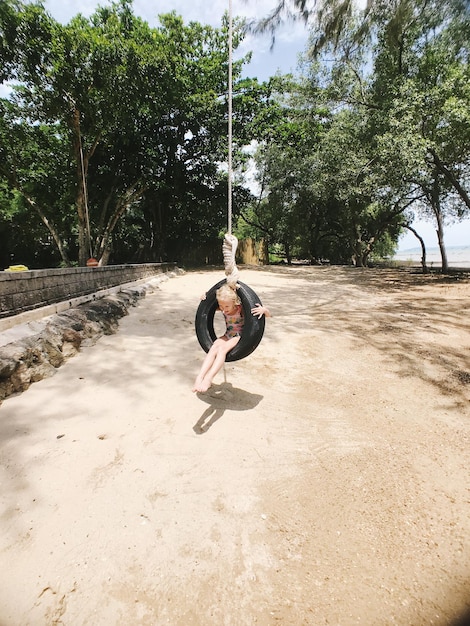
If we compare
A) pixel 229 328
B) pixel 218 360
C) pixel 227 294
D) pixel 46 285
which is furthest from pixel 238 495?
pixel 46 285

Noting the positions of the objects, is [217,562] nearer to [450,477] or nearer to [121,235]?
[450,477]

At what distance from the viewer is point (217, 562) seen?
5.83ft

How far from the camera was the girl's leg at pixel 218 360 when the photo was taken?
268 cm

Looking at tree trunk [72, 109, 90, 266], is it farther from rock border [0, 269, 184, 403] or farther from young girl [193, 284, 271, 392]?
young girl [193, 284, 271, 392]

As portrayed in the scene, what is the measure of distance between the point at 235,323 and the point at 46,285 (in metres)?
3.49

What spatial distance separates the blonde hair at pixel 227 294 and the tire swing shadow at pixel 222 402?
1064 millimetres

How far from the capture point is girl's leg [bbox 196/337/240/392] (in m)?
2.68

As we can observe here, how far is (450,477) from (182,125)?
1856 centimetres

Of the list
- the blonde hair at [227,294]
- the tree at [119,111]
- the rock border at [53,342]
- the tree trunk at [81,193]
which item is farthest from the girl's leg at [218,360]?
the tree trunk at [81,193]

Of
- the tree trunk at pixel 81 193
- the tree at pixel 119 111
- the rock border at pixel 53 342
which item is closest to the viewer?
the rock border at pixel 53 342

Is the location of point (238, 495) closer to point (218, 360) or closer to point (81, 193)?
point (218, 360)

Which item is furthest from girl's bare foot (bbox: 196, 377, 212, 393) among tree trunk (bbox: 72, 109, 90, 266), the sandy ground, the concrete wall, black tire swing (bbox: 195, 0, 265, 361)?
tree trunk (bbox: 72, 109, 90, 266)

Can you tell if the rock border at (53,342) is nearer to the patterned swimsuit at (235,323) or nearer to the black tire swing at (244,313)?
the black tire swing at (244,313)

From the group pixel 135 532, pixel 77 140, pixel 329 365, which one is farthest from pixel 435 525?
pixel 77 140
